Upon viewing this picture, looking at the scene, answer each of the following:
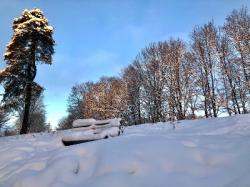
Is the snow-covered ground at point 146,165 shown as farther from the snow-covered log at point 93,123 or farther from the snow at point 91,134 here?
the snow-covered log at point 93,123

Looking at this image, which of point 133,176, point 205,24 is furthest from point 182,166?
point 205,24

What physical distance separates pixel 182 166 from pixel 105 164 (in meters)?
1.52

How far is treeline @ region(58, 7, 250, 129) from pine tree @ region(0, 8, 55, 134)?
13.1 m

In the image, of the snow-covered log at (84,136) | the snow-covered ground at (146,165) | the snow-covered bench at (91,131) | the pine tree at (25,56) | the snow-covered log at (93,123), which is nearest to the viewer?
the snow-covered ground at (146,165)

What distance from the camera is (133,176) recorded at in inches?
213

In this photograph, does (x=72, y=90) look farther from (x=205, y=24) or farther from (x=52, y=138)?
(x=52, y=138)

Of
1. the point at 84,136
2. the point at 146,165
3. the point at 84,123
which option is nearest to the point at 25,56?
the point at 84,123

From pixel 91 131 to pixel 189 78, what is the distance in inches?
856

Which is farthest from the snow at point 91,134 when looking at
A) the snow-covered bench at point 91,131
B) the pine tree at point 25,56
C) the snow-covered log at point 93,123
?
the pine tree at point 25,56

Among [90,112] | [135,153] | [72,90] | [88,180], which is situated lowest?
[88,180]

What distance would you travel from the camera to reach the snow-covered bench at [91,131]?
10660 mm

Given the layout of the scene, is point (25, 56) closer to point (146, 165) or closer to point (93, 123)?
point (93, 123)

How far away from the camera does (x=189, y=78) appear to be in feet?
103

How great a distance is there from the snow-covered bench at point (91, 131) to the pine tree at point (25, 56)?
1307 centimetres
